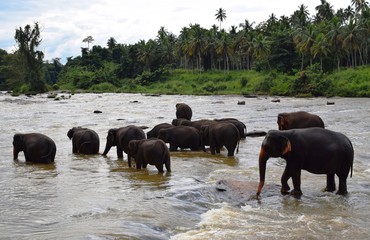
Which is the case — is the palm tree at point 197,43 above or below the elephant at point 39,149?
above

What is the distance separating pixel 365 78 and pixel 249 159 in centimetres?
5089

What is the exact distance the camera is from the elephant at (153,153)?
1034 cm

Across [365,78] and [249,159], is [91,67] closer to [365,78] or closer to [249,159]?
[365,78]

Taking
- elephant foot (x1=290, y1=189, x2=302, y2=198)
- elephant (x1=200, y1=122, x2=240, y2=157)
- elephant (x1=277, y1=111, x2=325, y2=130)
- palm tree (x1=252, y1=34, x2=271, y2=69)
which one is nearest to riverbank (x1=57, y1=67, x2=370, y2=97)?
palm tree (x1=252, y1=34, x2=271, y2=69)

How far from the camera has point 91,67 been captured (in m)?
106

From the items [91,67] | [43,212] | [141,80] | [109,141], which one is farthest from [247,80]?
[43,212]

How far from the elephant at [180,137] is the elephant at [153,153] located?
275 cm

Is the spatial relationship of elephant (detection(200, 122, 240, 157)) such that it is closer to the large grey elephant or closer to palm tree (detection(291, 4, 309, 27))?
the large grey elephant

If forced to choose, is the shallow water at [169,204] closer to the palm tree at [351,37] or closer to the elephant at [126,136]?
the elephant at [126,136]

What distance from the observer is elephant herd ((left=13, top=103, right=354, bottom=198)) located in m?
8.26

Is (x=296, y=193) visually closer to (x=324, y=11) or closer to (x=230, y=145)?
(x=230, y=145)

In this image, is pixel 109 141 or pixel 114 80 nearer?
pixel 109 141

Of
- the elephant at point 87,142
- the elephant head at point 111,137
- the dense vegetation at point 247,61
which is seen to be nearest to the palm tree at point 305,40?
the dense vegetation at point 247,61

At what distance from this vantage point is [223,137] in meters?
13.0
